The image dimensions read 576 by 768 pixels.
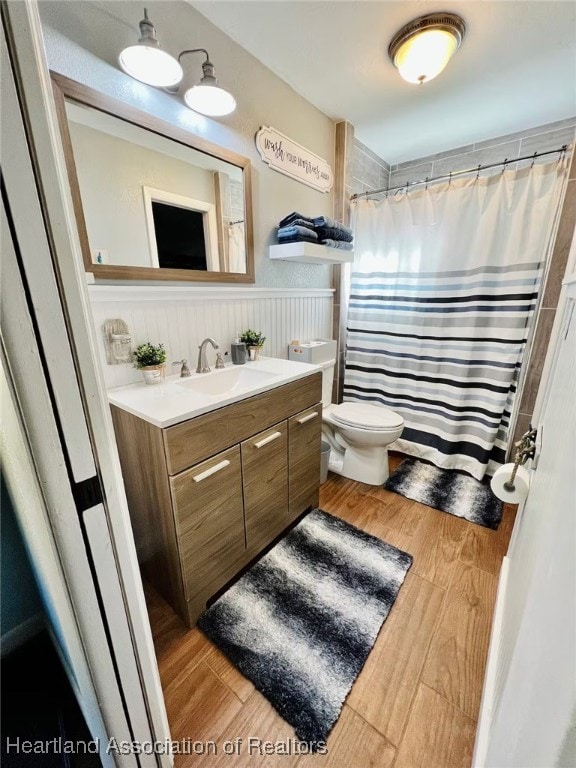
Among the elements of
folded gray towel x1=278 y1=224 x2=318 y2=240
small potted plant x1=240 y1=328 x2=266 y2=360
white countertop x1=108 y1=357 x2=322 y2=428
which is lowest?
white countertop x1=108 y1=357 x2=322 y2=428

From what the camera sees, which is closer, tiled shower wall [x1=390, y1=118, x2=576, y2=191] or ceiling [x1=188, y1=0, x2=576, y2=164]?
ceiling [x1=188, y1=0, x2=576, y2=164]

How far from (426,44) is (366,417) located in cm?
185

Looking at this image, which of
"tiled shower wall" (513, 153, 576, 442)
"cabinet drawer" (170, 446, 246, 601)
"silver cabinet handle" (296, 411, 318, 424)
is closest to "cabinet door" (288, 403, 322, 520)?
"silver cabinet handle" (296, 411, 318, 424)

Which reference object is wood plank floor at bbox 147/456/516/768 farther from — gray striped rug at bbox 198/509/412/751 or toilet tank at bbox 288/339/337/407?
toilet tank at bbox 288/339/337/407

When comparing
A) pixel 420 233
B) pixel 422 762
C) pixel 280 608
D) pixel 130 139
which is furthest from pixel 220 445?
pixel 420 233

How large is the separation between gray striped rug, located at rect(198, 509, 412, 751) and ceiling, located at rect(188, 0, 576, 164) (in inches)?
93.9

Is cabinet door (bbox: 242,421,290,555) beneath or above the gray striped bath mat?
above

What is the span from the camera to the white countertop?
97cm

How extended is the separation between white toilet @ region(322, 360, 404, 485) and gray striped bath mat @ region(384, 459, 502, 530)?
0.17m

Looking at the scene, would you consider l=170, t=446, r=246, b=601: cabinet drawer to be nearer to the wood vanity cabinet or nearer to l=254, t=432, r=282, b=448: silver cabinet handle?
the wood vanity cabinet

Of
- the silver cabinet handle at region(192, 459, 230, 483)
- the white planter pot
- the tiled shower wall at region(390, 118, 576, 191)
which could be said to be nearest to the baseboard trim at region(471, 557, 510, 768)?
the silver cabinet handle at region(192, 459, 230, 483)

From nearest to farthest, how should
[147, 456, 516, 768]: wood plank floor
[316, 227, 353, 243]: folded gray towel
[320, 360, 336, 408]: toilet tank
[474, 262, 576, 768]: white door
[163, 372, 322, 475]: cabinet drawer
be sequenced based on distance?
[474, 262, 576, 768]: white door → [147, 456, 516, 768]: wood plank floor → [163, 372, 322, 475]: cabinet drawer → [316, 227, 353, 243]: folded gray towel → [320, 360, 336, 408]: toilet tank

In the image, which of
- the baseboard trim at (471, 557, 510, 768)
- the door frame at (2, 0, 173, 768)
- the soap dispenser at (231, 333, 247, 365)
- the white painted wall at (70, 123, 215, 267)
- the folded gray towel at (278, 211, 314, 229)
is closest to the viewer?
the door frame at (2, 0, 173, 768)

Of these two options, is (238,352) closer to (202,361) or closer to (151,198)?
(202,361)
